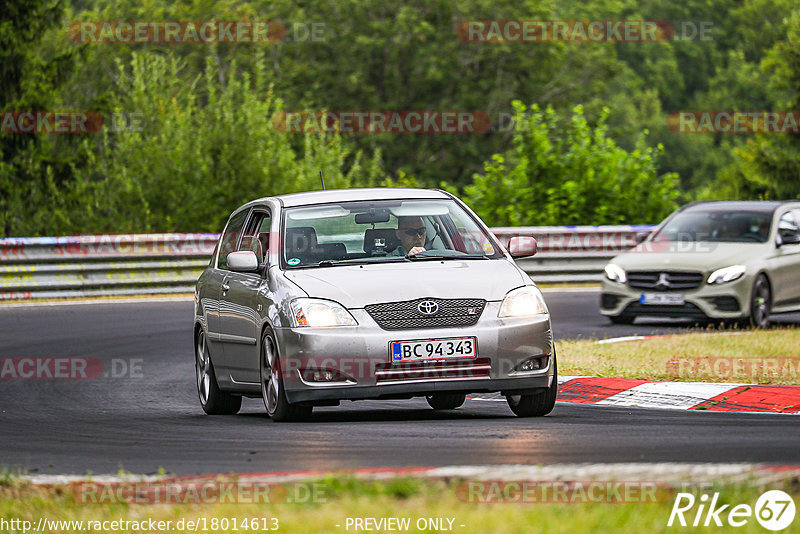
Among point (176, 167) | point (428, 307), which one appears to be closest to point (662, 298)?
point (428, 307)

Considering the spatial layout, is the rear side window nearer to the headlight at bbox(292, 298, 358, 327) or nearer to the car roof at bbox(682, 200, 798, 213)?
the headlight at bbox(292, 298, 358, 327)

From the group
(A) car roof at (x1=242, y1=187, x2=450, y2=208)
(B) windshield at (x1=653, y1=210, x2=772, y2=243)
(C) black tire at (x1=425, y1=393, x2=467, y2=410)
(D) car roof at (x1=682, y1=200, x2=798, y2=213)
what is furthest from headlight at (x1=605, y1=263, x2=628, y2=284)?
(C) black tire at (x1=425, y1=393, x2=467, y2=410)

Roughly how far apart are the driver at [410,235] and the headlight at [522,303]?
916mm

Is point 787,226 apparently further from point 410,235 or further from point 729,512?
point 729,512

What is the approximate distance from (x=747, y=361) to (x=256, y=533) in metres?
8.74

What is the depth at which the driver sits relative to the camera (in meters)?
10.7

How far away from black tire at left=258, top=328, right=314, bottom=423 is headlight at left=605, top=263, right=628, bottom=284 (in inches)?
376

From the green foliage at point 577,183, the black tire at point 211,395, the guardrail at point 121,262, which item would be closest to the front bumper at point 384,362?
the black tire at point 211,395

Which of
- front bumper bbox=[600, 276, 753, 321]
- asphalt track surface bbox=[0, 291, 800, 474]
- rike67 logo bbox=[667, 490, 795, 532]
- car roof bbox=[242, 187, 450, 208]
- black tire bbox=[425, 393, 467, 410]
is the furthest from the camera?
front bumper bbox=[600, 276, 753, 321]

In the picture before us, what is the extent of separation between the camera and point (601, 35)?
6462 cm

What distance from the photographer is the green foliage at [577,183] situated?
3105 centimetres

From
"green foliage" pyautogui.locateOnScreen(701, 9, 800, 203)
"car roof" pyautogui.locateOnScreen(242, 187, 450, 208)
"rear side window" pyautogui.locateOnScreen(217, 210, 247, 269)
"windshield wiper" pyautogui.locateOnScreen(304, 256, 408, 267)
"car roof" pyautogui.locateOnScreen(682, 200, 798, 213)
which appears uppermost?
"car roof" pyautogui.locateOnScreen(242, 187, 450, 208)

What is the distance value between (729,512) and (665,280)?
1327 cm

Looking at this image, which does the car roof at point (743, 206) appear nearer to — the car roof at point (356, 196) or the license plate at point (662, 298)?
the license plate at point (662, 298)
